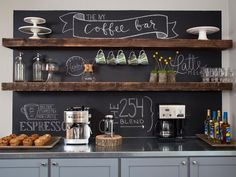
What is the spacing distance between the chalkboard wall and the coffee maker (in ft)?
0.75

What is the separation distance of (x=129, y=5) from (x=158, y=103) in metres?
1.07

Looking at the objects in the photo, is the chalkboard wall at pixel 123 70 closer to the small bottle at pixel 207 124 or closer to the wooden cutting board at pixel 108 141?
the small bottle at pixel 207 124

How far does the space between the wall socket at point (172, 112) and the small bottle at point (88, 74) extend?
753mm

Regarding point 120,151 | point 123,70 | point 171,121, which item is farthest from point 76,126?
point 171,121

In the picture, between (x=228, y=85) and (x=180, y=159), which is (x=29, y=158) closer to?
(x=180, y=159)

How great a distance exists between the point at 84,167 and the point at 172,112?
3.16 feet

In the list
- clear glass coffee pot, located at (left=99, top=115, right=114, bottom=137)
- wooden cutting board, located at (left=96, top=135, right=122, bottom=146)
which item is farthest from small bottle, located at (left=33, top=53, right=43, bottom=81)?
wooden cutting board, located at (left=96, top=135, right=122, bottom=146)

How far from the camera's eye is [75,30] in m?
2.84

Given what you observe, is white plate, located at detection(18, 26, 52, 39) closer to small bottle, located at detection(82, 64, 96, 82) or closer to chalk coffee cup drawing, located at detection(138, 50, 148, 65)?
small bottle, located at detection(82, 64, 96, 82)

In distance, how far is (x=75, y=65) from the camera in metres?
2.83

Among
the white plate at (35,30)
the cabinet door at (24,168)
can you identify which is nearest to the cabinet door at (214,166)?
the cabinet door at (24,168)

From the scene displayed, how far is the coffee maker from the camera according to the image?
2564mm

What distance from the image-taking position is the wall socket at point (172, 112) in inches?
A: 101

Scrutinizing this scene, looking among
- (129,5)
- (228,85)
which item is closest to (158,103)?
(228,85)
